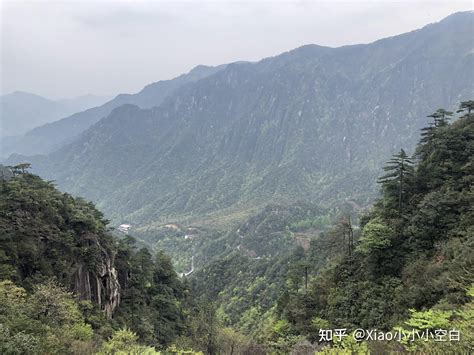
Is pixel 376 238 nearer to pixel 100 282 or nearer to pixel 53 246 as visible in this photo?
pixel 100 282

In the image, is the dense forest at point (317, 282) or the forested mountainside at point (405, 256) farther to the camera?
the forested mountainside at point (405, 256)

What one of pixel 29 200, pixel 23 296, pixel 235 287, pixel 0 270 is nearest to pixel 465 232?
pixel 23 296

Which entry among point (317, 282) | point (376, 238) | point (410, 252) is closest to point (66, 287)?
point (317, 282)

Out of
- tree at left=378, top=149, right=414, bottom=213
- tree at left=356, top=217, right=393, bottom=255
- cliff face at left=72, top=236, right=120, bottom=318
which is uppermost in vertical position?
tree at left=378, top=149, right=414, bottom=213

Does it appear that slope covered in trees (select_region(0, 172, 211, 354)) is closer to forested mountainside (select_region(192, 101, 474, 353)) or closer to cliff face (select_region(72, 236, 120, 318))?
cliff face (select_region(72, 236, 120, 318))

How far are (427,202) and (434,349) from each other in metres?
23.6

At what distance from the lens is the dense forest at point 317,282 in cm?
2730

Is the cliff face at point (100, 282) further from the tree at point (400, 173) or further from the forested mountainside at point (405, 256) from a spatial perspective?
the tree at point (400, 173)

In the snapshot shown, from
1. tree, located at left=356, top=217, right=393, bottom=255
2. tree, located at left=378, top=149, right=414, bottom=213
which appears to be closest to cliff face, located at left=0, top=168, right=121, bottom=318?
tree, located at left=356, top=217, right=393, bottom=255

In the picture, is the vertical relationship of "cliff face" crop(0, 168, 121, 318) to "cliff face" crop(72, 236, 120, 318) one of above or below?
above

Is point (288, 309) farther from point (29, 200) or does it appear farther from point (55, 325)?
point (29, 200)

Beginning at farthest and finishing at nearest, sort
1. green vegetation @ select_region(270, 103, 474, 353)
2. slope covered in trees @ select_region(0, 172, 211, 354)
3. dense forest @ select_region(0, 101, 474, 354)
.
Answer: green vegetation @ select_region(270, 103, 474, 353) → slope covered in trees @ select_region(0, 172, 211, 354) → dense forest @ select_region(0, 101, 474, 354)

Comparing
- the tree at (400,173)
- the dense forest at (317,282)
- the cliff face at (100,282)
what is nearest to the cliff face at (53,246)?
the cliff face at (100,282)

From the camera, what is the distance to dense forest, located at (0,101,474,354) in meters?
27.3
